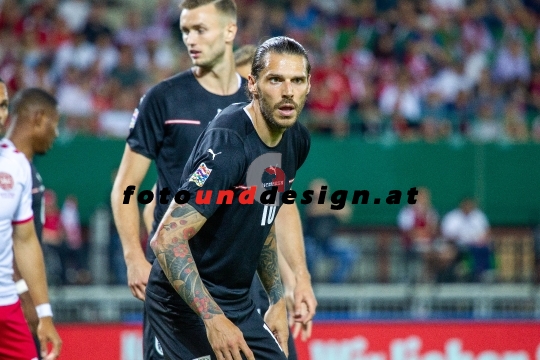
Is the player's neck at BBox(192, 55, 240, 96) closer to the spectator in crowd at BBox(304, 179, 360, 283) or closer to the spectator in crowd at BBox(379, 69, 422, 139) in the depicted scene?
the spectator in crowd at BBox(304, 179, 360, 283)

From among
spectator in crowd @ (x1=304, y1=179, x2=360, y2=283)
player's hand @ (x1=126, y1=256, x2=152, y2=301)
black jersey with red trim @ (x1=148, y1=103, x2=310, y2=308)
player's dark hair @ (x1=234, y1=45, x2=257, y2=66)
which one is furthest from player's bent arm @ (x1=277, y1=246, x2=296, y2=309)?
spectator in crowd @ (x1=304, y1=179, x2=360, y2=283)

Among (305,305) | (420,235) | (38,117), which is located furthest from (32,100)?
(420,235)

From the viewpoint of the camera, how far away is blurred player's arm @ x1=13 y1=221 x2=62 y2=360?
5.27 m

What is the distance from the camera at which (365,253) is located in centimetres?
1227

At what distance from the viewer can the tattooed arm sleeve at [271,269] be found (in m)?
4.72

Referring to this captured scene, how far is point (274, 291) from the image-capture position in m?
4.79

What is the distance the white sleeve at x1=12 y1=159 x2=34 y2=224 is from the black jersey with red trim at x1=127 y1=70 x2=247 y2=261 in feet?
2.04

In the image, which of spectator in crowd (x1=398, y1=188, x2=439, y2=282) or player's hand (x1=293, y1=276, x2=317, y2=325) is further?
spectator in crowd (x1=398, y1=188, x2=439, y2=282)

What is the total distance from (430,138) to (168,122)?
9458 millimetres

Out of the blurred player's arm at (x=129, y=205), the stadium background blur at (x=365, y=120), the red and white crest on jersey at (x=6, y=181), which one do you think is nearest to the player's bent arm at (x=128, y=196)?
the blurred player's arm at (x=129, y=205)

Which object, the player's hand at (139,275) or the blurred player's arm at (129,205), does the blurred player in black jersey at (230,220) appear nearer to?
the player's hand at (139,275)

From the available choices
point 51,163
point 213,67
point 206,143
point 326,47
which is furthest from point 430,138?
point 206,143

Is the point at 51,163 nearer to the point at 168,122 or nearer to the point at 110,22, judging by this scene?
the point at 110,22

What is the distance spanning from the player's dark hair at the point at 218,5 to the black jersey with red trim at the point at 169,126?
50cm
